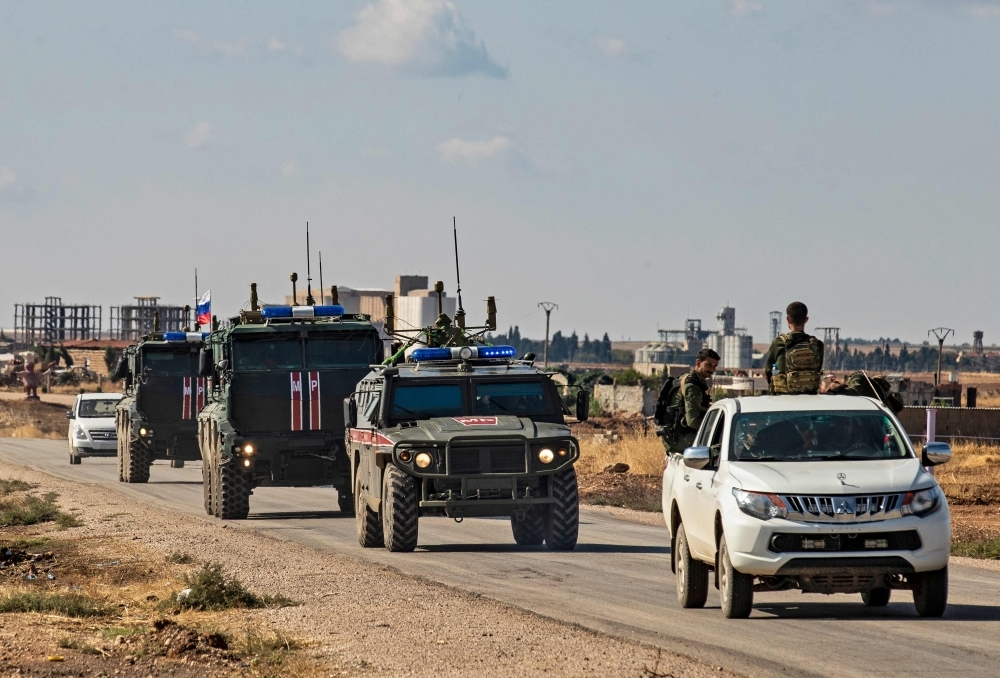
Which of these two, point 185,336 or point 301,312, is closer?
point 301,312

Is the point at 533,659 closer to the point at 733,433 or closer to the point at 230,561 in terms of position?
the point at 733,433

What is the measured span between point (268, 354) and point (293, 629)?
12.4 m

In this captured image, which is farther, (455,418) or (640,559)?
(455,418)

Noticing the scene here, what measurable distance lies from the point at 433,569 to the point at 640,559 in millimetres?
2490

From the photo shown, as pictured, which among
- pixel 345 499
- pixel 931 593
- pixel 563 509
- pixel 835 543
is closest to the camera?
pixel 835 543

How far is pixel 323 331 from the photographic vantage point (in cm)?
2389

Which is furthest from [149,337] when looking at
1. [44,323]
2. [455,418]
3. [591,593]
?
[44,323]

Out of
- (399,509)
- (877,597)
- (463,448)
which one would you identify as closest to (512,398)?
(463,448)

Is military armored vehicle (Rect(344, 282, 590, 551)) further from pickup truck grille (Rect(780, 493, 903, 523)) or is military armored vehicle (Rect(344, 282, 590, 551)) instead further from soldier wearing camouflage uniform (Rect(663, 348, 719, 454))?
pickup truck grille (Rect(780, 493, 903, 523))

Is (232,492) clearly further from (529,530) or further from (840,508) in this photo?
(840,508)

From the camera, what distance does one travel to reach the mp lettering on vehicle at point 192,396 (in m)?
32.0

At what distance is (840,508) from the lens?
10875 millimetres

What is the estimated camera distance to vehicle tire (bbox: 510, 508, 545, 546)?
18.9 m

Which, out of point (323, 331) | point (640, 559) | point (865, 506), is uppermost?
point (323, 331)
